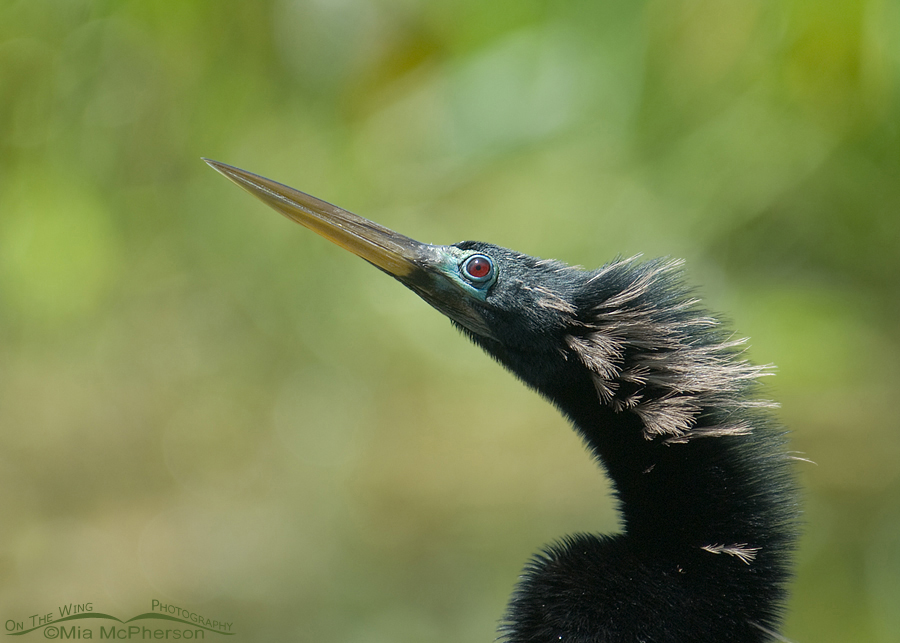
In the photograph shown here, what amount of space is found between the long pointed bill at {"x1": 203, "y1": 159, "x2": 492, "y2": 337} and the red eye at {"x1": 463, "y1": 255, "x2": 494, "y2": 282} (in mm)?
39

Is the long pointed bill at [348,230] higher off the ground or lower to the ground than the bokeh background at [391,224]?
lower

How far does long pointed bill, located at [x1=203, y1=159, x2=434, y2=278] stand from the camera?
7.86 feet

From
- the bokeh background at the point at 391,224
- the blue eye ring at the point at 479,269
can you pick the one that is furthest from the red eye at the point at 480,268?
the bokeh background at the point at 391,224

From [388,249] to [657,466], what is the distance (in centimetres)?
94

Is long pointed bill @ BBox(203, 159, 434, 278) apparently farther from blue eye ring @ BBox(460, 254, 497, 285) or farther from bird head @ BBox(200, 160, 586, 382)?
blue eye ring @ BBox(460, 254, 497, 285)

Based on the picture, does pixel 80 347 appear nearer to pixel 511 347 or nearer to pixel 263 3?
pixel 263 3

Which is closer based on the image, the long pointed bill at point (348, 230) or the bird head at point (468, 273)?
the bird head at point (468, 273)

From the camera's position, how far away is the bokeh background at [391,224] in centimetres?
568

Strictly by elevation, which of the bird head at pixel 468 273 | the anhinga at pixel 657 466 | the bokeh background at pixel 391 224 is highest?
the bokeh background at pixel 391 224

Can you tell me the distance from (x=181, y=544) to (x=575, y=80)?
4245 millimetres

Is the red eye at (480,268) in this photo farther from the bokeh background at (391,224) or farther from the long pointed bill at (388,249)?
the bokeh background at (391,224)

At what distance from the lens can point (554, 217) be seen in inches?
260

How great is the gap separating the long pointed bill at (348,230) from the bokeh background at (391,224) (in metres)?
3.08

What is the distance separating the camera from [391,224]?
678 centimetres
